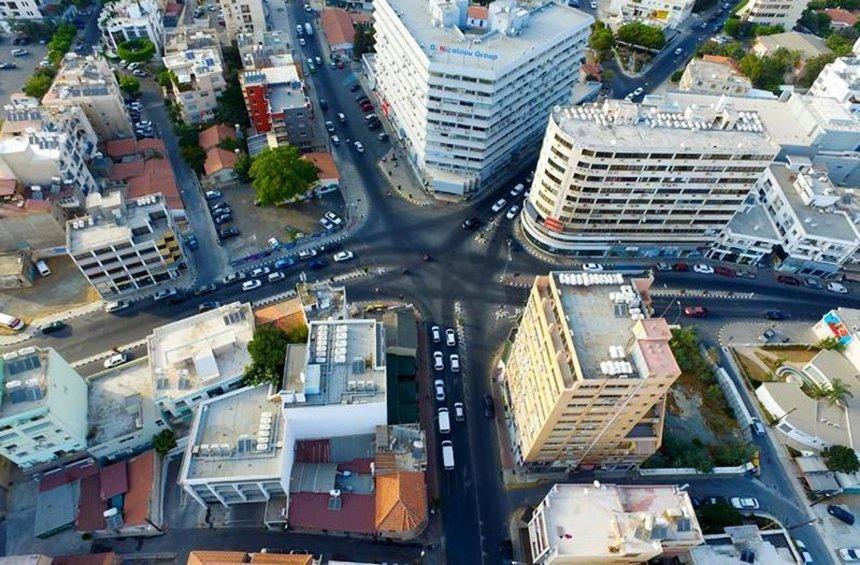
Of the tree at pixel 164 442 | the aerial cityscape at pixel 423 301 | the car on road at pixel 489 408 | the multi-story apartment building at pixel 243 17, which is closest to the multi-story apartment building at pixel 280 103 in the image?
the aerial cityscape at pixel 423 301

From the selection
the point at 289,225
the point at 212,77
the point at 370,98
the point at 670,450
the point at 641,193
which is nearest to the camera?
the point at 670,450

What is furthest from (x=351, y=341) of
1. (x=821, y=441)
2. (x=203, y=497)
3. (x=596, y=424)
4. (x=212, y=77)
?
(x=212, y=77)

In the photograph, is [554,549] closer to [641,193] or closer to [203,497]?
[203,497]

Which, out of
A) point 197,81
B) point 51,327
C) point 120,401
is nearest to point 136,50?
point 197,81

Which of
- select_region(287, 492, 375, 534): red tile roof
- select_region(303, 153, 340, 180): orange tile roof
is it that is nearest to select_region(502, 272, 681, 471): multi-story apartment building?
select_region(287, 492, 375, 534): red tile roof

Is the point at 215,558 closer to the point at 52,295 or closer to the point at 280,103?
the point at 52,295

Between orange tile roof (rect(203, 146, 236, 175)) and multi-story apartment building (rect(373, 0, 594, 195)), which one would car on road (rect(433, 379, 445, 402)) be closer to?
multi-story apartment building (rect(373, 0, 594, 195))

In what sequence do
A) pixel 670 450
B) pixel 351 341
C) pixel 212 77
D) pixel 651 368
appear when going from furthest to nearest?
pixel 212 77
pixel 670 450
pixel 351 341
pixel 651 368
